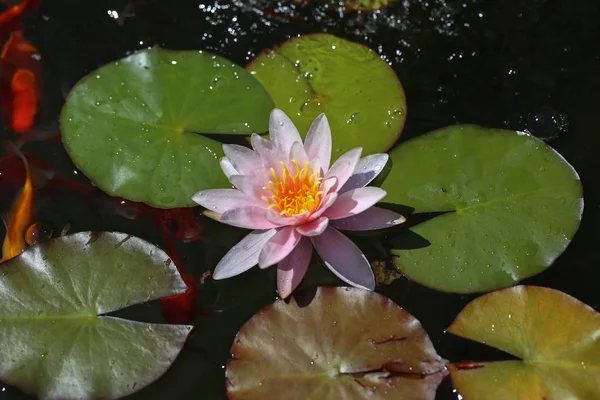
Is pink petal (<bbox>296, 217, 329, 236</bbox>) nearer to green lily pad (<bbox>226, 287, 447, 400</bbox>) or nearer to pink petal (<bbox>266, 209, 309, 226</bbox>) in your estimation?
pink petal (<bbox>266, 209, 309, 226</bbox>)

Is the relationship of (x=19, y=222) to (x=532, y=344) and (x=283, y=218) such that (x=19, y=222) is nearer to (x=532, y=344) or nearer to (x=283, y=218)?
(x=283, y=218)

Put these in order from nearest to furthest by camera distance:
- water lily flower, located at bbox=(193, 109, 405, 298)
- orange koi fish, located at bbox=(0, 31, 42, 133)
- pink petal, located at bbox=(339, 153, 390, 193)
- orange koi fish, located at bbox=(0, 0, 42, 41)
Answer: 1. water lily flower, located at bbox=(193, 109, 405, 298)
2. pink petal, located at bbox=(339, 153, 390, 193)
3. orange koi fish, located at bbox=(0, 31, 42, 133)
4. orange koi fish, located at bbox=(0, 0, 42, 41)

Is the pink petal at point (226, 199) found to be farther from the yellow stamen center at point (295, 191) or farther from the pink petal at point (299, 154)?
the pink petal at point (299, 154)

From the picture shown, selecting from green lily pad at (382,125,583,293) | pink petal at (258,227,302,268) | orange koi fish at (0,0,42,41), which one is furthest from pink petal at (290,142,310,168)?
orange koi fish at (0,0,42,41)

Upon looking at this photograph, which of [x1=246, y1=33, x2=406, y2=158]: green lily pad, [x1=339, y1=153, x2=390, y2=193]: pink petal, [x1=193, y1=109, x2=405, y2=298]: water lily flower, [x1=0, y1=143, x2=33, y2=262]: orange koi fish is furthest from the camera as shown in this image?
[x1=246, y1=33, x2=406, y2=158]: green lily pad

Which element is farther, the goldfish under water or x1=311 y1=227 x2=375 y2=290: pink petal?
the goldfish under water

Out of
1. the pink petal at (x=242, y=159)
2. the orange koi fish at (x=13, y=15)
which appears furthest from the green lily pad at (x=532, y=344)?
the orange koi fish at (x=13, y=15)

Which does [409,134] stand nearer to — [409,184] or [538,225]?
[409,184]
